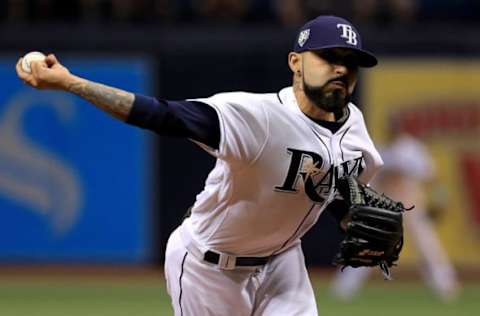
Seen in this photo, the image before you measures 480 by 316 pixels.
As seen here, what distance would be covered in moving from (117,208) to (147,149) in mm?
889

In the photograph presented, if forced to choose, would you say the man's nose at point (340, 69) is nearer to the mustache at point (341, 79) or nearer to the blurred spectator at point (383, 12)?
the mustache at point (341, 79)

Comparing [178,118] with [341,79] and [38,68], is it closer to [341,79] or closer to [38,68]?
[38,68]

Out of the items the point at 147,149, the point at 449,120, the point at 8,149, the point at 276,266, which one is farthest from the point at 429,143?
the point at 276,266

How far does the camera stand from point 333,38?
19.0ft

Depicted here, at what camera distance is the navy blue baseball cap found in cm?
577

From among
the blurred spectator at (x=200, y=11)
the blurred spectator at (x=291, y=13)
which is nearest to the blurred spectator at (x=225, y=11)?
the blurred spectator at (x=200, y=11)

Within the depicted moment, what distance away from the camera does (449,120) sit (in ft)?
53.9

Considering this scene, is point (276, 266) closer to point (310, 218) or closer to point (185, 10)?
point (310, 218)

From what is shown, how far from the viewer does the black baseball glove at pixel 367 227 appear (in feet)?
19.0

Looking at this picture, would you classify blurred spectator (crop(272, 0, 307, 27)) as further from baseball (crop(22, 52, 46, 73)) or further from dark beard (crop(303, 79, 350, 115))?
baseball (crop(22, 52, 46, 73))

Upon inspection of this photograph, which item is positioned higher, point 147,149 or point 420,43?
point 420,43

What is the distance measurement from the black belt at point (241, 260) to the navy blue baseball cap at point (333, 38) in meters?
1.10

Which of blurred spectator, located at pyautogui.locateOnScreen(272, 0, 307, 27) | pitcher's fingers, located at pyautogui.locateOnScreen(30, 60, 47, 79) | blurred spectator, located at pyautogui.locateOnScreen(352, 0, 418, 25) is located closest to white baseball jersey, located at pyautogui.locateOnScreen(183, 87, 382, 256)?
A: pitcher's fingers, located at pyautogui.locateOnScreen(30, 60, 47, 79)

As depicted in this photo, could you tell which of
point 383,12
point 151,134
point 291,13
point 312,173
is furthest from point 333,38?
point 383,12
